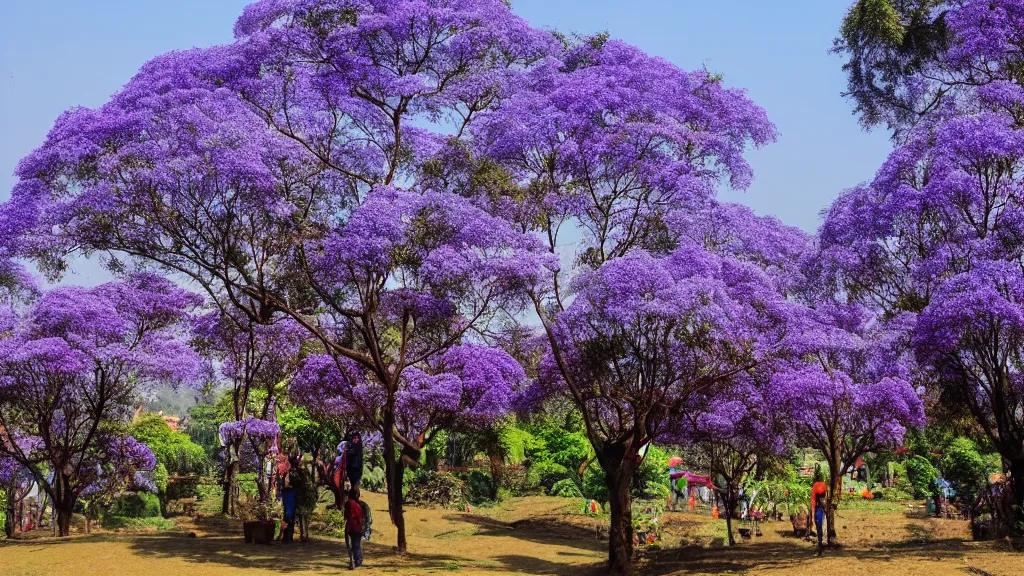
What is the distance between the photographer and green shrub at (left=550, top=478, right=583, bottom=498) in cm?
3750

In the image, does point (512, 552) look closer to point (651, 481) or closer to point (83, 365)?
point (83, 365)

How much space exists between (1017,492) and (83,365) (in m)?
18.5

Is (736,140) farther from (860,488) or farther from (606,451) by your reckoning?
(860,488)

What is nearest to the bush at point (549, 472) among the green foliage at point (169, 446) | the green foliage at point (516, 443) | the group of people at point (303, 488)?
→ the green foliage at point (516, 443)

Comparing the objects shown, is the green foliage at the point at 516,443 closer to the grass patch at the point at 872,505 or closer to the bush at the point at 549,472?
the bush at the point at 549,472

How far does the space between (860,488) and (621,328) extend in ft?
87.6

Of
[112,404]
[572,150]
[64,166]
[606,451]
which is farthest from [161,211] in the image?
[606,451]

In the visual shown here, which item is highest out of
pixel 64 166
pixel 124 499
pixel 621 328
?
pixel 64 166

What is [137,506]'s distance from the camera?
29.0 m

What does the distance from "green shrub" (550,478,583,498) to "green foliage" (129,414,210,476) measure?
14292mm

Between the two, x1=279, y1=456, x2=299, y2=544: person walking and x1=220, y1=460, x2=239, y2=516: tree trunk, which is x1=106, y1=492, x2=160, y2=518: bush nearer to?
x1=220, y1=460, x2=239, y2=516: tree trunk

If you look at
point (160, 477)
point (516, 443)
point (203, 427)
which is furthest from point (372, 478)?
point (203, 427)

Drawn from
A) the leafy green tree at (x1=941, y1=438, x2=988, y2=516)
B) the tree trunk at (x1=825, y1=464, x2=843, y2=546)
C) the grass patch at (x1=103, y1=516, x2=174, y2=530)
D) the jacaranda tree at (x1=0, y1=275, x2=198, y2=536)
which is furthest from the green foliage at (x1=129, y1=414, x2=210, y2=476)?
the leafy green tree at (x1=941, y1=438, x2=988, y2=516)

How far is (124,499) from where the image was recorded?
28438 millimetres
